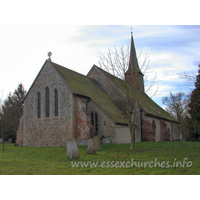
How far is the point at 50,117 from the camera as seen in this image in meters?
22.1

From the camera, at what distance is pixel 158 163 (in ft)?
31.9

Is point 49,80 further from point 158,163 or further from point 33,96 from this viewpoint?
point 158,163

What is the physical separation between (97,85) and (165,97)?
27.2 m

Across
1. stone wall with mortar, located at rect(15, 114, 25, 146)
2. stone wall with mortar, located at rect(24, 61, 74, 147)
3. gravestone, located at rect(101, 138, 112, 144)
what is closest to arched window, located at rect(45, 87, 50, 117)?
stone wall with mortar, located at rect(24, 61, 74, 147)

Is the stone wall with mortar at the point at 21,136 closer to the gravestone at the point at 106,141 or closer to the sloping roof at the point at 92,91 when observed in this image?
the sloping roof at the point at 92,91

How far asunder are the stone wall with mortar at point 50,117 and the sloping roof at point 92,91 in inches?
35.7

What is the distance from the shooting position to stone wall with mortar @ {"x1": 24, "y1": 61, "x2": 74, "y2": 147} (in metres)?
21.0

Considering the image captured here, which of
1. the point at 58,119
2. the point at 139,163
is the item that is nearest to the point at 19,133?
the point at 58,119

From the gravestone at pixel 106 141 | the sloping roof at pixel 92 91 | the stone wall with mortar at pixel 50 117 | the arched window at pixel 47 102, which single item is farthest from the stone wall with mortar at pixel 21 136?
the gravestone at pixel 106 141

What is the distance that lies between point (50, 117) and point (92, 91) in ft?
18.8

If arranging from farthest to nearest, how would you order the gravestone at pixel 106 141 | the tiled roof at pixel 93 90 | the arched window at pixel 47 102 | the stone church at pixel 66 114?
the arched window at pixel 47 102, the tiled roof at pixel 93 90, the gravestone at pixel 106 141, the stone church at pixel 66 114

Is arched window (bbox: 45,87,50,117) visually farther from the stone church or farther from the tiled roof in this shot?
the tiled roof

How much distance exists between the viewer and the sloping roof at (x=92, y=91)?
22312 millimetres

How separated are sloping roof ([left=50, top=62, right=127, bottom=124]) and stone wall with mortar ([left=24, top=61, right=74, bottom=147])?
91 centimetres
